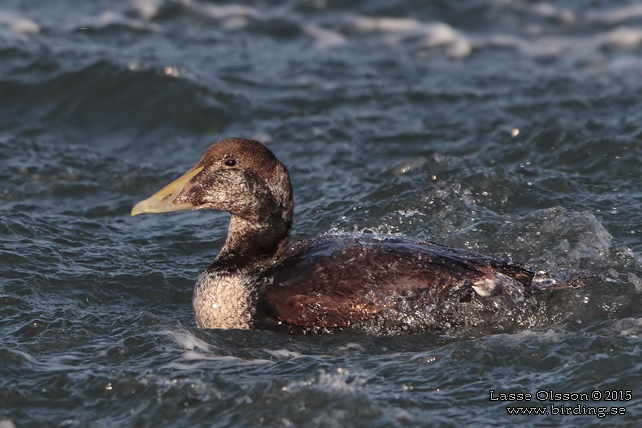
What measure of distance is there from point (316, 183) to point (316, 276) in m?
2.87

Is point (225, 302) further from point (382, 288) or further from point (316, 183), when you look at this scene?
point (316, 183)

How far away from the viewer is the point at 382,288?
17.8 feet

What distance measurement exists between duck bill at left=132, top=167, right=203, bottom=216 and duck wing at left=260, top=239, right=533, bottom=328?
2.49 ft

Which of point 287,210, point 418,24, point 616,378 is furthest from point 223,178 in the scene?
point 418,24

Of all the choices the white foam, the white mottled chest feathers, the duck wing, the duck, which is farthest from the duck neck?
the white foam

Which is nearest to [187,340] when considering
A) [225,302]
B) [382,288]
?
[225,302]

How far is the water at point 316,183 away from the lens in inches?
195

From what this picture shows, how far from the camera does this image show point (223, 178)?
5855mm

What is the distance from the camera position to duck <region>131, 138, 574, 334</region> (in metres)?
5.45

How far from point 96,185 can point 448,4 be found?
6060 mm

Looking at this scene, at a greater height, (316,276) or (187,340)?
(316,276)

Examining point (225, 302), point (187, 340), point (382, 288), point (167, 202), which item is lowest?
point (187, 340)

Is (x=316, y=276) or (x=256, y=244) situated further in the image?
(x=256, y=244)

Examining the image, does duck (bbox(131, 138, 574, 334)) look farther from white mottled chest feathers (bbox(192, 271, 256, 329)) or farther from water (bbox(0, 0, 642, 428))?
water (bbox(0, 0, 642, 428))
